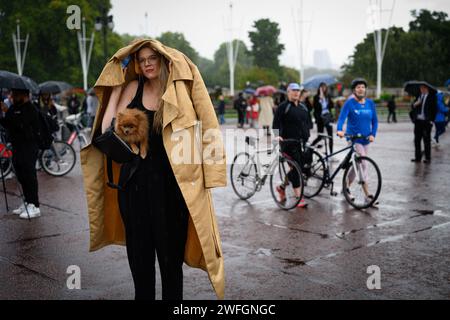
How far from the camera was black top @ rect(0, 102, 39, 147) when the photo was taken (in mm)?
7926

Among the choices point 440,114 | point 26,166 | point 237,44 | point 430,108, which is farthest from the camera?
point 237,44

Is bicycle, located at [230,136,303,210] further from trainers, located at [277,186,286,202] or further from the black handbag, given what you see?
the black handbag

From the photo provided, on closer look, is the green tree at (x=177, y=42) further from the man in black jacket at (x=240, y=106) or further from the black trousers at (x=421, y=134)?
the black trousers at (x=421, y=134)

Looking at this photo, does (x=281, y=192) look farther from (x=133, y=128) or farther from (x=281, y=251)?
(x=133, y=128)

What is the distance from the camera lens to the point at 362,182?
8.45m

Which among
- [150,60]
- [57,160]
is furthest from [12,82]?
[150,60]

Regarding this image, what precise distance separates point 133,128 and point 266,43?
94.7m

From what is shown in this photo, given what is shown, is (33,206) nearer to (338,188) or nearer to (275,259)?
(275,259)

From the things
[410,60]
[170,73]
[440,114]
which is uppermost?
[410,60]

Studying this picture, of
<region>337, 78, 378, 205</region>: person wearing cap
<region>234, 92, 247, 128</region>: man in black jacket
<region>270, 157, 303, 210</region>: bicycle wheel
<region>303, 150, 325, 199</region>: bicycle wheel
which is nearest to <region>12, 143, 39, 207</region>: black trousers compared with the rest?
<region>270, 157, 303, 210</region>: bicycle wheel

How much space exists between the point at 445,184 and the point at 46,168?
27.6 ft

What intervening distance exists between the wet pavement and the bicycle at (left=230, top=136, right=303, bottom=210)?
20cm

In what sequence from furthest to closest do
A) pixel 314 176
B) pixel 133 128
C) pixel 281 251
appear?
pixel 314 176 < pixel 281 251 < pixel 133 128

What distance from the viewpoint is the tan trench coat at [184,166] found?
3.64 meters
